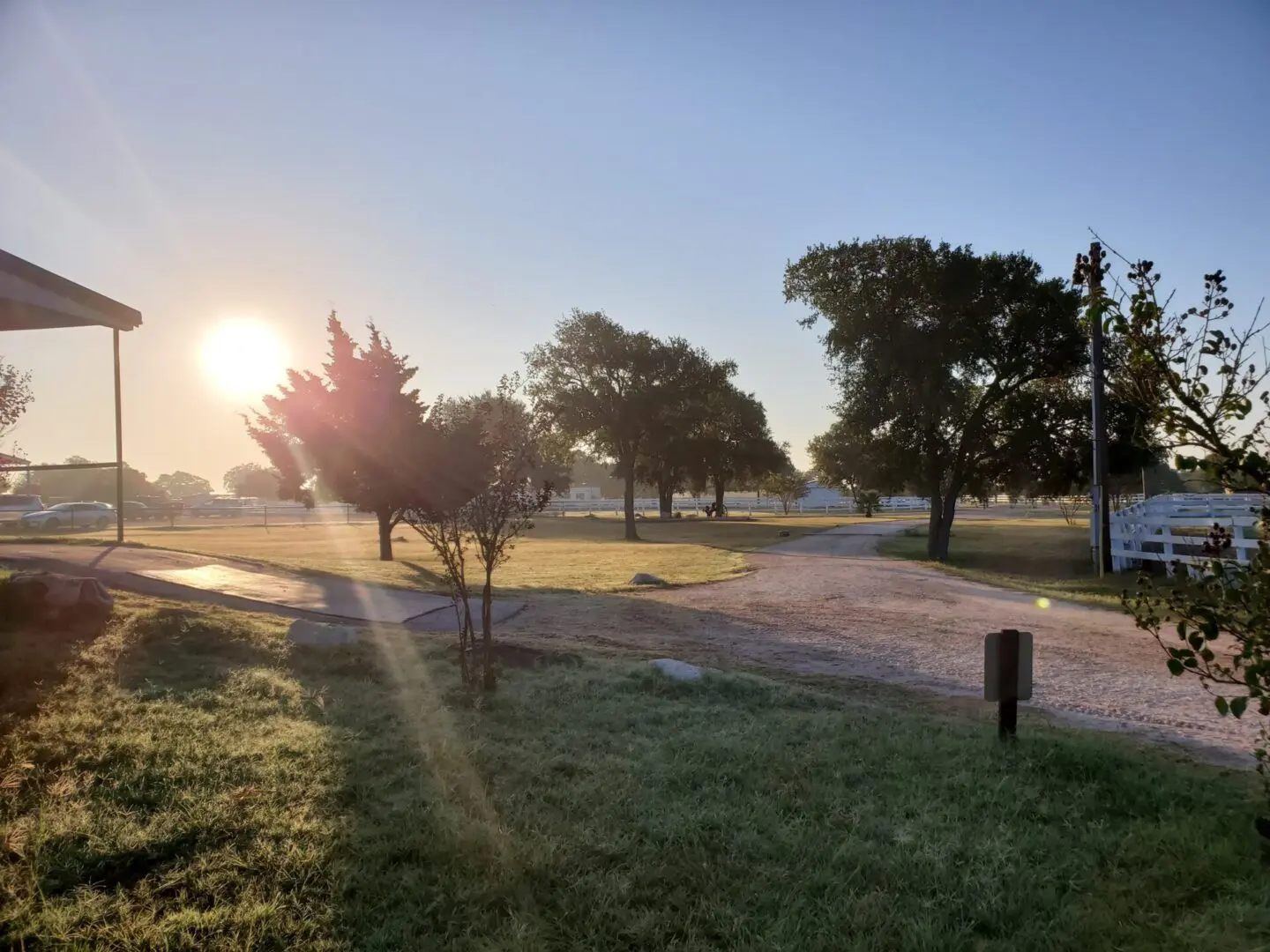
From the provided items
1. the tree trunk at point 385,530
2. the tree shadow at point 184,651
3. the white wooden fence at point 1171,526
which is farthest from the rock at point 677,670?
the tree trunk at point 385,530

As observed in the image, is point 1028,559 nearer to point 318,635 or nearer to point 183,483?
point 318,635

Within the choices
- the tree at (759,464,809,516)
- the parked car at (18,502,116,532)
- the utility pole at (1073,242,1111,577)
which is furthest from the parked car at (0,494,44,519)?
the tree at (759,464,809,516)

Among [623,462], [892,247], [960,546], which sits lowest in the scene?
[960,546]

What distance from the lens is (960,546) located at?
96.0 ft

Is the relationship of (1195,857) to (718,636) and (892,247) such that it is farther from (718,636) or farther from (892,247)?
(892,247)

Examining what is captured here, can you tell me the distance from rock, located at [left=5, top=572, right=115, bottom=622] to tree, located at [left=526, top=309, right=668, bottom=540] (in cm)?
2896

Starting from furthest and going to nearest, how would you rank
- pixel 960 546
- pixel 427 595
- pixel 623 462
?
pixel 623 462 < pixel 960 546 < pixel 427 595

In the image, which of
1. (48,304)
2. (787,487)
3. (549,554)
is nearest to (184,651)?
(48,304)

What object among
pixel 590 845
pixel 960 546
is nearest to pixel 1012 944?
pixel 590 845

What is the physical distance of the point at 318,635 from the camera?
7.16m

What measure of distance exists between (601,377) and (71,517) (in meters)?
23.6

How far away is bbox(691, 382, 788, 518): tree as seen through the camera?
48.5 metres

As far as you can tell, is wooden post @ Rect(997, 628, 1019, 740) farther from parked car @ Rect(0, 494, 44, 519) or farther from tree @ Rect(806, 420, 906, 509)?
parked car @ Rect(0, 494, 44, 519)

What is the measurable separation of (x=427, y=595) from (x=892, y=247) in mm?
16801
